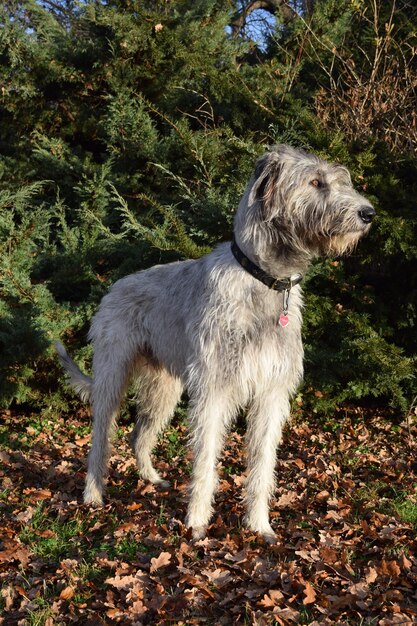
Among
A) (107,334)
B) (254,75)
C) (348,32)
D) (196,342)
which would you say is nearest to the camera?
(196,342)

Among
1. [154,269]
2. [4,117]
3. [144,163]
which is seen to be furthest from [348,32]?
[154,269]

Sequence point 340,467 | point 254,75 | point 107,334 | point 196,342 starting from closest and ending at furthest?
point 196,342
point 107,334
point 340,467
point 254,75

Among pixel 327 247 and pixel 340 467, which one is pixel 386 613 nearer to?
pixel 327 247

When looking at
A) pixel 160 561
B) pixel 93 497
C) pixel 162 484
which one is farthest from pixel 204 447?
pixel 162 484

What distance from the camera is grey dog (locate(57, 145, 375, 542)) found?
12.2 ft

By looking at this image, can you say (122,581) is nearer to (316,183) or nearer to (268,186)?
(268,186)

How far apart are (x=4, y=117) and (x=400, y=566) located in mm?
8865

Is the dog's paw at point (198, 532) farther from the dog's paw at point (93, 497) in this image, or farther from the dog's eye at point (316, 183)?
the dog's eye at point (316, 183)

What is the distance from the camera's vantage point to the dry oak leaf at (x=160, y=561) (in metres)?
3.71

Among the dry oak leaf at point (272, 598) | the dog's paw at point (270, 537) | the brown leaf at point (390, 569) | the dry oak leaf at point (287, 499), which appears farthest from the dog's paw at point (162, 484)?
the brown leaf at point (390, 569)

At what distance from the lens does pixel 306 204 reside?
3730mm

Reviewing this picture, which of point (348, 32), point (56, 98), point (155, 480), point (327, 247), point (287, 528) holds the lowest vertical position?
point (155, 480)

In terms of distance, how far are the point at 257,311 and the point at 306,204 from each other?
73 centimetres

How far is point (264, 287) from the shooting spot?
3.87 m
